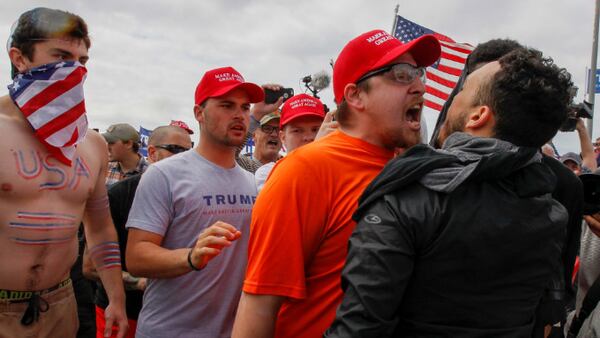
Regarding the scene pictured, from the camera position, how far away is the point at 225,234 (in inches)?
77.9

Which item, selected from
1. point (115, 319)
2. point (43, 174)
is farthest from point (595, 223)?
point (43, 174)

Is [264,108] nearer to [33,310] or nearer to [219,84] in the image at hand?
[219,84]

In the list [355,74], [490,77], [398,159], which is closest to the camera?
[398,159]

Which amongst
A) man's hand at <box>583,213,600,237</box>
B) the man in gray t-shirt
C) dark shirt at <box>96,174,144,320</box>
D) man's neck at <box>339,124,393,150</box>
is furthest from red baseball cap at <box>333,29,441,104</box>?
dark shirt at <box>96,174,144,320</box>

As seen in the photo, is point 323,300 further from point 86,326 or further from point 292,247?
point 86,326

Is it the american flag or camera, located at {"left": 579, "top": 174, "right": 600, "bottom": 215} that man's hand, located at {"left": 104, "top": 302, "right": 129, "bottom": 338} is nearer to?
camera, located at {"left": 579, "top": 174, "right": 600, "bottom": 215}

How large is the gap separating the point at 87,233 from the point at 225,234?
131 centimetres

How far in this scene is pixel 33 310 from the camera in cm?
223

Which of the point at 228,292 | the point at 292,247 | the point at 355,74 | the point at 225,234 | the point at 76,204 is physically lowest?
the point at 228,292

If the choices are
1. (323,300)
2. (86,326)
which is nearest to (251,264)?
(323,300)

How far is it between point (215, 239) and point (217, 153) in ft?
3.38

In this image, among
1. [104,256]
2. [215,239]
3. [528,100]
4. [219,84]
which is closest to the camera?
[528,100]

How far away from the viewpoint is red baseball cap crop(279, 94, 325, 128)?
4.29m

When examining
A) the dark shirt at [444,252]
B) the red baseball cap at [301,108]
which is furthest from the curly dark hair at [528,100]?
the red baseball cap at [301,108]
